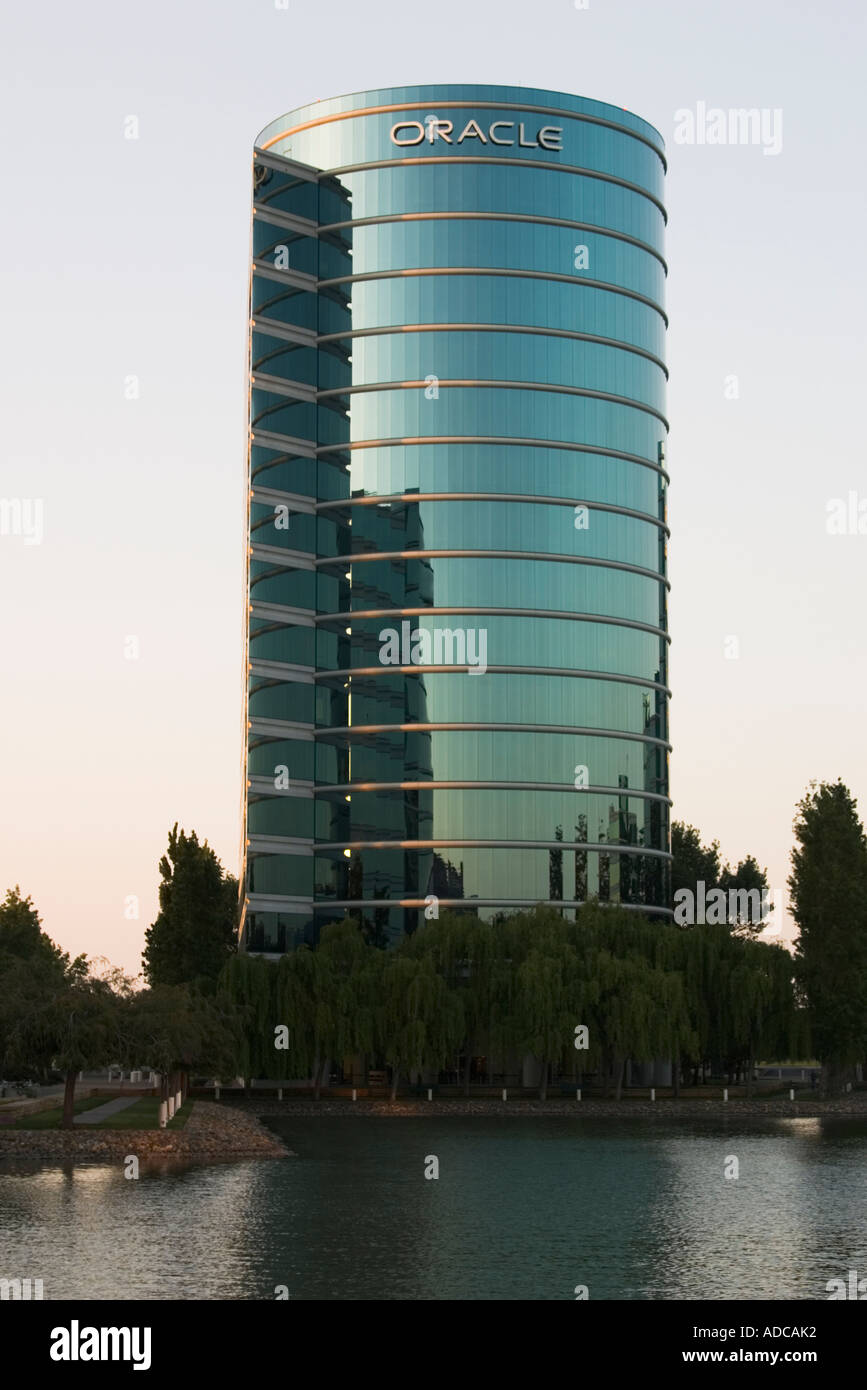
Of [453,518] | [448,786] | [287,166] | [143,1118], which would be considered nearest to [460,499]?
[453,518]

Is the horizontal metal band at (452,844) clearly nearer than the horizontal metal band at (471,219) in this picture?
Yes

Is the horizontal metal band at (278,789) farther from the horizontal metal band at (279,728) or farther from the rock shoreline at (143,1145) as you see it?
the rock shoreline at (143,1145)

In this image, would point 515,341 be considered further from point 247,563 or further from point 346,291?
point 247,563

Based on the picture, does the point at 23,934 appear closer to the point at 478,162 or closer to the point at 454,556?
the point at 454,556

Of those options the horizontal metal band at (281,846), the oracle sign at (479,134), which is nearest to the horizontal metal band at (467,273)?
the oracle sign at (479,134)

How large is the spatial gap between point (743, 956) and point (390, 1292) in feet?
215

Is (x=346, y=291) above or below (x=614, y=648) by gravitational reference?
above

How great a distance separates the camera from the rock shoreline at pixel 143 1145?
63281 mm

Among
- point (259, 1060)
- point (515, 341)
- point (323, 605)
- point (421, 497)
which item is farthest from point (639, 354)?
point (259, 1060)

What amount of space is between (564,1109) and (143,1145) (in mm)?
33630

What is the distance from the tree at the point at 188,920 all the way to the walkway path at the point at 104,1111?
34.8 meters

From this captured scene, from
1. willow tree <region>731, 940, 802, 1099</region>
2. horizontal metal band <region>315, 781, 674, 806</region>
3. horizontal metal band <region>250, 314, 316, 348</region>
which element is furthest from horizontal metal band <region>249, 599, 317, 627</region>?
willow tree <region>731, 940, 802, 1099</region>
